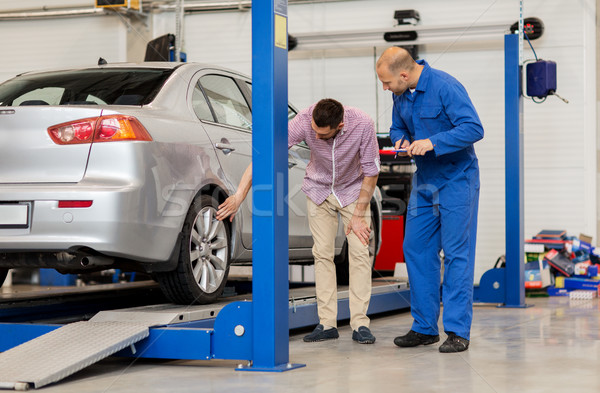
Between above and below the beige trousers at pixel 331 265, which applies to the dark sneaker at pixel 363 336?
below

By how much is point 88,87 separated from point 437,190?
1943mm

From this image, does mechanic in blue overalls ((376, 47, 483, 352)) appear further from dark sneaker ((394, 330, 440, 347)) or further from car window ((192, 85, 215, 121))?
car window ((192, 85, 215, 121))

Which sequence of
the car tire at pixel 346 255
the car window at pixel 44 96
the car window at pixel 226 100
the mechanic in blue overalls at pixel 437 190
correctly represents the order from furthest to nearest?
1. the car tire at pixel 346 255
2. the car window at pixel 226 100
3. the car window at pixel 44 96
4. the mechanic in blue overalls at pixel 437 190

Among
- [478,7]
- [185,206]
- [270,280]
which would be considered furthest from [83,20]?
[270,280]

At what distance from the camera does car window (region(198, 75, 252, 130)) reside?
4.65 m

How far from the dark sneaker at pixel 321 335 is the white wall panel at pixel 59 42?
755 cm

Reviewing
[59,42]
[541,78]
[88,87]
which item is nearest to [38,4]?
[59,42]

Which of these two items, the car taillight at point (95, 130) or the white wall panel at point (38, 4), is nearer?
the car taillight at point (95, 130)

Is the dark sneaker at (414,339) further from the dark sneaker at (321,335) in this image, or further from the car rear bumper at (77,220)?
the car rear bumper at (77,220)

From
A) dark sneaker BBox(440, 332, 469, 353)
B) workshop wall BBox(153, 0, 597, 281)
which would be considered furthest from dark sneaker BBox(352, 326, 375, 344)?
workshop wall BBox(153, 0, 597, 281)

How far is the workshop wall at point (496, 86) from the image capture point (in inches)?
381

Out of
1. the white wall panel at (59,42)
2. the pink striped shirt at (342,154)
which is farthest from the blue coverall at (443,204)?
the white wall panel at (59,42)

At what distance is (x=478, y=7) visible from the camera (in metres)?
10.1

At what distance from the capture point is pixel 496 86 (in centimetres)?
1002
